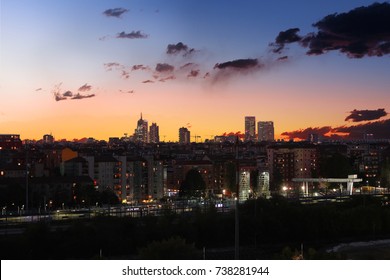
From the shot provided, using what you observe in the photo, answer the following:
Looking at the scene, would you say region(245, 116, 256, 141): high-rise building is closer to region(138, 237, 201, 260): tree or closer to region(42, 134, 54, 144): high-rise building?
region(42, 134, 54, 144): high-rise building

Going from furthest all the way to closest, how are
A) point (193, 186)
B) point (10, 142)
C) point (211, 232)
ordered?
1. point (10, 142)
2. point (193, 186)
3. point (211, 232)

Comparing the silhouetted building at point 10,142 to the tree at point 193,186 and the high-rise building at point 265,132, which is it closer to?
the tree at point 193,186

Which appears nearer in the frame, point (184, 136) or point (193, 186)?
point (193, 186)

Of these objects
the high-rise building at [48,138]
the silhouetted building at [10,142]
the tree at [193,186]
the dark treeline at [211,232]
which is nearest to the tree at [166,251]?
the dark treeline at [211,232]

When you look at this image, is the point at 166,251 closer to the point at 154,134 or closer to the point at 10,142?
the point at 10,142

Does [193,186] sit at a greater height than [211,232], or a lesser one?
greater

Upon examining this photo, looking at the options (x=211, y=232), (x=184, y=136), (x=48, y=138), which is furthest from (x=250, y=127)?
(x=211, y=232)

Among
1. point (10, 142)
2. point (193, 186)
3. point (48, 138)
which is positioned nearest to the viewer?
point (193, 186)

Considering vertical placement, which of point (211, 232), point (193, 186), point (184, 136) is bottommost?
point (211, 232)

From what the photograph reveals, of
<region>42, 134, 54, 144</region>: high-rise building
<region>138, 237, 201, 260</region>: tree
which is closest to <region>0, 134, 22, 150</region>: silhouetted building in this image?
<region>42, 134, 54, 144</region>: high-rise building
